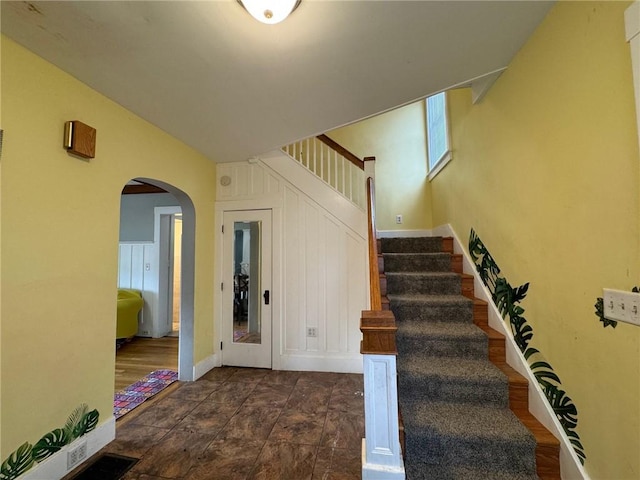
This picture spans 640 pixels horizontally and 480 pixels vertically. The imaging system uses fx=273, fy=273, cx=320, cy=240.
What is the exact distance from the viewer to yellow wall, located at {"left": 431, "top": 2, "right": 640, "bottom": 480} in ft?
3.73

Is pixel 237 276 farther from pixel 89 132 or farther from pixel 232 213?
Result: pixel 89 132

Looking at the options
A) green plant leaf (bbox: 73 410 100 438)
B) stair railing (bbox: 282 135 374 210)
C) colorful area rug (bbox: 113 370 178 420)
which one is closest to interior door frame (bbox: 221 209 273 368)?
colorful area rug (bbox: 113 370 178 420)

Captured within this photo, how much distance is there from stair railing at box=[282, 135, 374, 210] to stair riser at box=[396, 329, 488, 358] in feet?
6.00

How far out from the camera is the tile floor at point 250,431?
175 centimetres

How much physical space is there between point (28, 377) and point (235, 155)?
2589 mm

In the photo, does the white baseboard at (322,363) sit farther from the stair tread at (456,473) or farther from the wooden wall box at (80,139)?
the wooden wall box at (80,139)

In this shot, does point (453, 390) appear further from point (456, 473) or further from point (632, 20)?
point (632, 20)

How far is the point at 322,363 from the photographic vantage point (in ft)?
10.5

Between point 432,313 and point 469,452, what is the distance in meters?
1.06

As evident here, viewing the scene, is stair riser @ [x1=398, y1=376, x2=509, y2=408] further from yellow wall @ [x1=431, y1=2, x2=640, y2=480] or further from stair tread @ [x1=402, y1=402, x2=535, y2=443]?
yellow wall @ [x1=431, y1=2, x2=640, y2=480]

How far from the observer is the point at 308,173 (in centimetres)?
332

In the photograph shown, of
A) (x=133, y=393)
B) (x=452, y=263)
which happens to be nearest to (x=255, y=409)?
(x=133, y=393)

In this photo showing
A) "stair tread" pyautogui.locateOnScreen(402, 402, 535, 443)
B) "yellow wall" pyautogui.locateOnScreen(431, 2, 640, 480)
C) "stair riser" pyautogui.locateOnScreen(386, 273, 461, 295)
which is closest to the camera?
"yellow wall" pyautogui.locateOnScreen(431, 2, 640, 480)

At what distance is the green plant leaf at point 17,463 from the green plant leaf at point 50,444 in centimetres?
3
